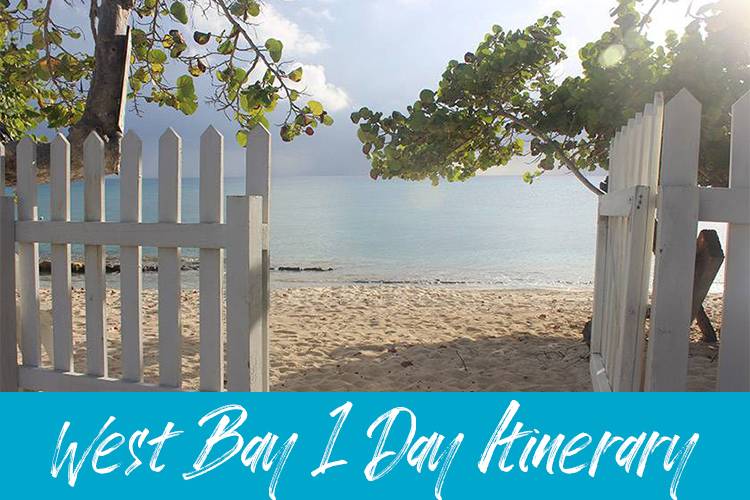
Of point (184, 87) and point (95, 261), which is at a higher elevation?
point (184, 87)

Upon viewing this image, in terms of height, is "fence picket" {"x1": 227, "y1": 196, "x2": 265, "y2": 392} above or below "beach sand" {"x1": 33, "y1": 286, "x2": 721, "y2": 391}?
above

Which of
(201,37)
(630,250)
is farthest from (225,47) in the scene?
→ (630,250)

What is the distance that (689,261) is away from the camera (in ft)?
9.22

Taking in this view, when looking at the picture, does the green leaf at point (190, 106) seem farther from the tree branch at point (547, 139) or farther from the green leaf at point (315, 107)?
the tree branch at point (547, 139)

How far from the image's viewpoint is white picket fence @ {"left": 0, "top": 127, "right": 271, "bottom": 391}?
328cm

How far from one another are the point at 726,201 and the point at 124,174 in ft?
10.2

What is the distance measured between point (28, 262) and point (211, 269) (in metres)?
1.58

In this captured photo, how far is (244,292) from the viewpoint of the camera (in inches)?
128

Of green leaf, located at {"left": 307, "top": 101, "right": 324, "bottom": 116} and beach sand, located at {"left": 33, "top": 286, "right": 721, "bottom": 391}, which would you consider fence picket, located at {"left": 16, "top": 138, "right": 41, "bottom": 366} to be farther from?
green leaf, located at {"left": 307, "top": 101, "right": 324, "bottom": 116}

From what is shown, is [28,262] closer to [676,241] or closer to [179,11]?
[179,11]

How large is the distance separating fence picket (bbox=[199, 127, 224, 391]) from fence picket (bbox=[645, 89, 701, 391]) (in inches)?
84.6

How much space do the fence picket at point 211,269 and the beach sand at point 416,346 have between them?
6.02 ft

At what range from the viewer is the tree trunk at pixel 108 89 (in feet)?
13.0

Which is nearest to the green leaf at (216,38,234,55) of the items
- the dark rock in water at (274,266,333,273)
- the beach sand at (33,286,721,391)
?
the beach sand at (33,286,721,391)
